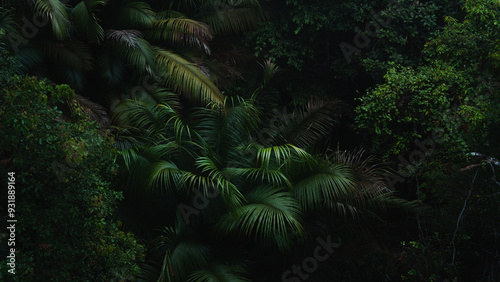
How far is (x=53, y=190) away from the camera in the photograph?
4.36m

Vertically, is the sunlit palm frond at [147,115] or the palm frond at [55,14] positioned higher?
the palm frond at [55,14]

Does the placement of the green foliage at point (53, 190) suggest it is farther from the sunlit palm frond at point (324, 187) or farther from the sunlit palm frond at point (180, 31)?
the sunlit palm frond at point (180, 31)

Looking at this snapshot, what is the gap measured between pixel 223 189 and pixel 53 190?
2.01 metres

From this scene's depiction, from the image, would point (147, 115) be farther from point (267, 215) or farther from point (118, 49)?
point (267, 215)

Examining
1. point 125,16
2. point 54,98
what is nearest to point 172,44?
point 125,16

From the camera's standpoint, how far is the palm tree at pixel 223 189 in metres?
5.91

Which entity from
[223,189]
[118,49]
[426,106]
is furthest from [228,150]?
[426,106]

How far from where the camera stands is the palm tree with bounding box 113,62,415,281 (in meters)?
5.91

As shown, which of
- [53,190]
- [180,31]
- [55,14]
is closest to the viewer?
[53,190]

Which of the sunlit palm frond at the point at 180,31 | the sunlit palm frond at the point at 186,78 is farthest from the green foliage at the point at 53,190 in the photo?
the sunlit palm frond at the point at 180,31

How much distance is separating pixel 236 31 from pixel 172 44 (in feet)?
4.57

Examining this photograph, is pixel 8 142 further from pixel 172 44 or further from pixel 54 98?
pixel 172 44

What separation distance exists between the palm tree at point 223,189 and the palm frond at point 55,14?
4.20ft

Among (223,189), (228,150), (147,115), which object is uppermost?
(147,115)
